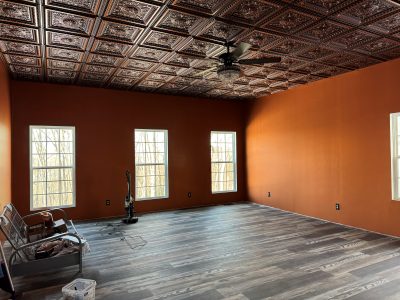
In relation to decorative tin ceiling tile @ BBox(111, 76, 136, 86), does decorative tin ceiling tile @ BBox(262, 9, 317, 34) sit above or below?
below

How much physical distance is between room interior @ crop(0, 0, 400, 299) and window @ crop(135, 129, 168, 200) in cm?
11

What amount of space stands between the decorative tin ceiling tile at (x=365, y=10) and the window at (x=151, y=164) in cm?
494

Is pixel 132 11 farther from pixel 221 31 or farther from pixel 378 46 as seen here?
pixel 378 46

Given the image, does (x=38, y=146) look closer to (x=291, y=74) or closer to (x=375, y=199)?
(x=291, y=74)

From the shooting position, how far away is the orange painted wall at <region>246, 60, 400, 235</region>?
4.90 metres

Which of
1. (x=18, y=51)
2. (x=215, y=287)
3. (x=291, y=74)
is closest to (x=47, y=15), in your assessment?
(x=18, y=51)

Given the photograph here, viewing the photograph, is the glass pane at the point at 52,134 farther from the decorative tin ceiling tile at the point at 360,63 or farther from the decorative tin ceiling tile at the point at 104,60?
the decorative tin ceiling tile at the point at 360,63

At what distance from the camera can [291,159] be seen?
682 cm

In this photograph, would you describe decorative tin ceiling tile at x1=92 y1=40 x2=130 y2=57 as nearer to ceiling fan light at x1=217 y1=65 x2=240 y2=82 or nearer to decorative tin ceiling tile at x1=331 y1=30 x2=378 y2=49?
ceiling fan light at x1=217 y1=65 x2=240 y2=82

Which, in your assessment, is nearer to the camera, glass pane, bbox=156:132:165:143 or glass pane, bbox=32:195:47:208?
glass pane, bbox=32:195:47:208

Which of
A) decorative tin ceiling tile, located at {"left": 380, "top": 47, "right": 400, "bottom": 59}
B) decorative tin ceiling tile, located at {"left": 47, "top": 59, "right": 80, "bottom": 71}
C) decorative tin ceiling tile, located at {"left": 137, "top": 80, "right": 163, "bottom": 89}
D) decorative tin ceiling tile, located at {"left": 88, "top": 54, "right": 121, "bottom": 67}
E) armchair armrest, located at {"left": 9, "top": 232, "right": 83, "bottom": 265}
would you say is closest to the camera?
armchair armrest, located at {"left": 9, "top": 232, "right": 83, "bottom": 265}

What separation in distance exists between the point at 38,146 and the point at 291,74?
538 centimetres

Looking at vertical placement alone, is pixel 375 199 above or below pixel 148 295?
above

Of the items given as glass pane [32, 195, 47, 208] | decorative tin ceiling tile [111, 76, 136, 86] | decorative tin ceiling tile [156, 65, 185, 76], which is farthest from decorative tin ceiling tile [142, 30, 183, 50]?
glass pane [32, 195, 47, 208]
